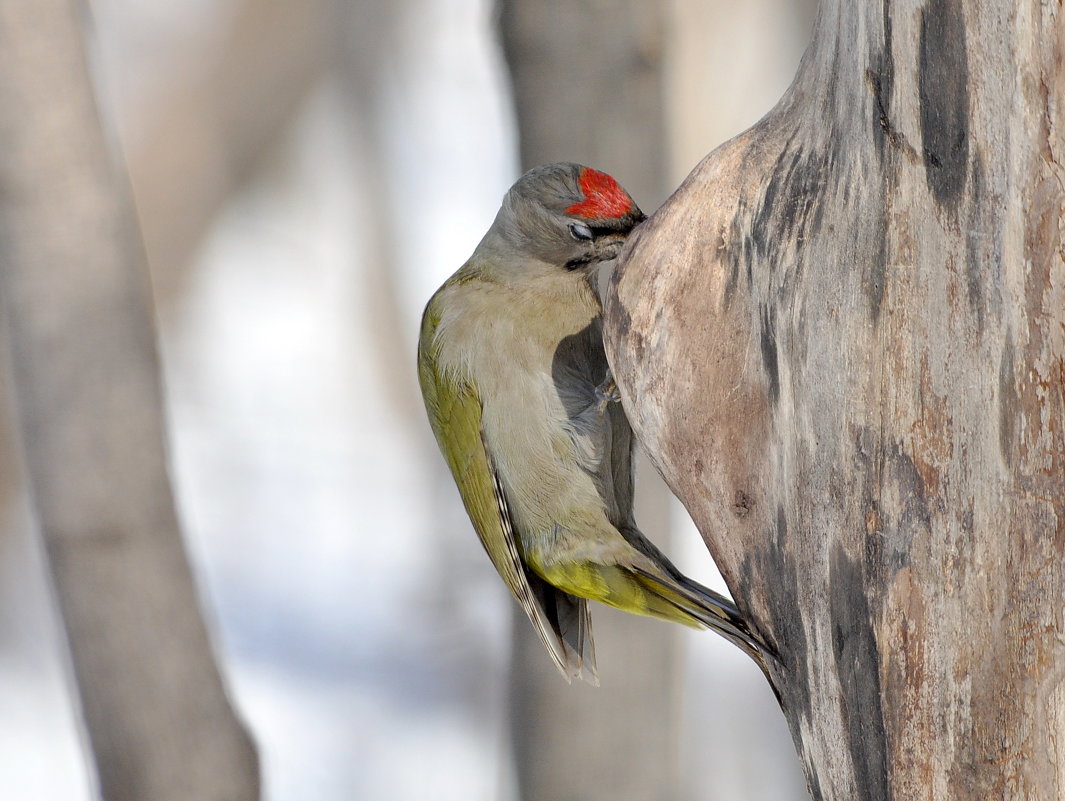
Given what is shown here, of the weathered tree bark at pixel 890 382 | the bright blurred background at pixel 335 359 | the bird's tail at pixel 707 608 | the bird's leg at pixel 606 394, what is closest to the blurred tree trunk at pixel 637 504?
the bird's leg at pixel 606 394

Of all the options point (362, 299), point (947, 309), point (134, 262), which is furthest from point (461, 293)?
point (362, 299)

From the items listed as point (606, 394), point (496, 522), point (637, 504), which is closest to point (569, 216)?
point (606, 394)

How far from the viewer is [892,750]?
1407 mm

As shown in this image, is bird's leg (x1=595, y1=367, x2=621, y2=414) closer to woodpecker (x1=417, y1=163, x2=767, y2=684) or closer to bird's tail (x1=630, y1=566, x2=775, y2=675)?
woodpecker (x1=417, y1=163, x2=767, y2=684)

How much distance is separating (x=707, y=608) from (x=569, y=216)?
33.4 inches

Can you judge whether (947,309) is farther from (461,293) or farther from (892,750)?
(461,293)

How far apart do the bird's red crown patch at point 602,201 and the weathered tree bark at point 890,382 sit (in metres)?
0.47

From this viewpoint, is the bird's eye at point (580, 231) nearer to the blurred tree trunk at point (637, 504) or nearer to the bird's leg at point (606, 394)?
the bird's leg at point (606, 394)

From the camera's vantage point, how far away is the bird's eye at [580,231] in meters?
2.15

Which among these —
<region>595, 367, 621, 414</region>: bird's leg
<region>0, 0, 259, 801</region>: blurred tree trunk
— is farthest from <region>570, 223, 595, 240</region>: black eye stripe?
<region>0, 0, 259, 801</region>: blurred tree trunk

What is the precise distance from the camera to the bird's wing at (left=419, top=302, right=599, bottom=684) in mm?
2254

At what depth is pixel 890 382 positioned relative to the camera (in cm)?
138

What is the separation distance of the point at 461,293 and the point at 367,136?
497 centimetres

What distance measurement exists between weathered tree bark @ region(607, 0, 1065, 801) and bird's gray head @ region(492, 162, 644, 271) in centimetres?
48
